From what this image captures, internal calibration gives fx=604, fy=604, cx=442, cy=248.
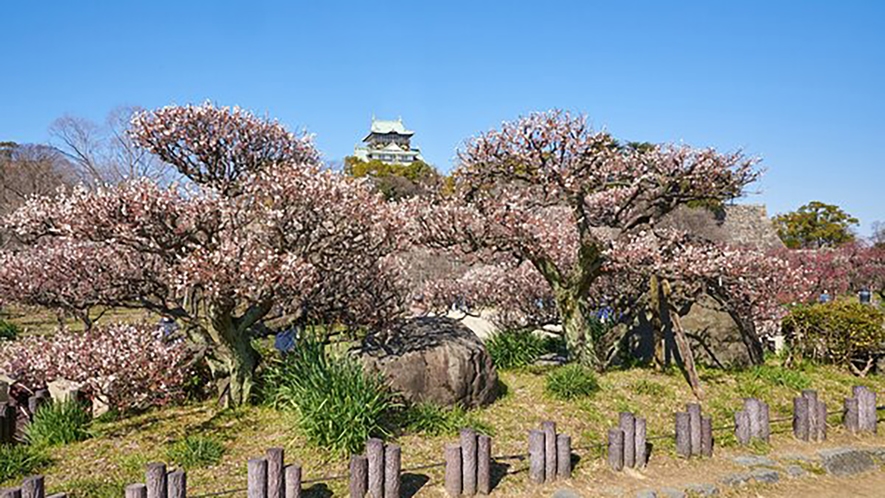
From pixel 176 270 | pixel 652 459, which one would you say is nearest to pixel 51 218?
pixel 176 270

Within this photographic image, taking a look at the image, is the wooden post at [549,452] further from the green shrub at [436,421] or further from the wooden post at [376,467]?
the wooden post at [376,467]

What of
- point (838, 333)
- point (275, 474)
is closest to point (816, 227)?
point (838, 333)

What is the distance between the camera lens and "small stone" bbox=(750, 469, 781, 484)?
647 centimetres

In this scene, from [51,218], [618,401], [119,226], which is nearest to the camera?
[119,226]

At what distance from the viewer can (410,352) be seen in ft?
25.6

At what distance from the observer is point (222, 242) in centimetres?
702

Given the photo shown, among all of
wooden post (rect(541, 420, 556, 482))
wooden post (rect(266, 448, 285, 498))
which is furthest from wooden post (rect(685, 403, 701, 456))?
wooden post (rect(266, 448, 285, 498))

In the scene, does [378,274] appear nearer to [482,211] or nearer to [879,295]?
[482,211]

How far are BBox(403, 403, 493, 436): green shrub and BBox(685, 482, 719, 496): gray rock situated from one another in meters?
2.26

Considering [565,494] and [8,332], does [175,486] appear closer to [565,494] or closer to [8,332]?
[565,494]

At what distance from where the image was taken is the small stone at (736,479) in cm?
632

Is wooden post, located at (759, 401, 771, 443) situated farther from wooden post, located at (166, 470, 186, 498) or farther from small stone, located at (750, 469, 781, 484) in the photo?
wooden post, located at (166, 470, 186, 498)

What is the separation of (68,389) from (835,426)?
10055 millimetres

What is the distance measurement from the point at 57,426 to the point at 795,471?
8352 millimetres
